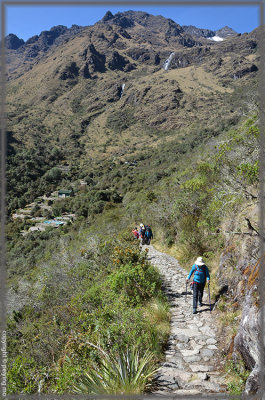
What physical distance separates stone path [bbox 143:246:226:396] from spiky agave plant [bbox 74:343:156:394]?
253mm

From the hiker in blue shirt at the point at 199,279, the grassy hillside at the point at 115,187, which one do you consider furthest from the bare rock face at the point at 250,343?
the hiker in blue shirt at the point at 199,279

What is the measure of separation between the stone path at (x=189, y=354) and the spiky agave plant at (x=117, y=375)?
10.0 inches

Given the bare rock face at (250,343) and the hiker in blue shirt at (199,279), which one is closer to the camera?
the bare rock face at (250,343)

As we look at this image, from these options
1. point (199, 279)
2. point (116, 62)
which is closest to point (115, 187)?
point (199, 279)

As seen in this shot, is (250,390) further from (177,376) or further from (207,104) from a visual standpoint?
(207,104)

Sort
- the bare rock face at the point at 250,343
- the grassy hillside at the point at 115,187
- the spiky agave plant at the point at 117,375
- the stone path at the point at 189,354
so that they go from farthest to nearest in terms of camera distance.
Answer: the grassy hillside at the point at 115,187, the stone path at the point at 189,354, the spiky agave plant at the point at 117,375, the bare rock face at the point at 250,343

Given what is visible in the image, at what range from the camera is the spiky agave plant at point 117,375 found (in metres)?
2.77

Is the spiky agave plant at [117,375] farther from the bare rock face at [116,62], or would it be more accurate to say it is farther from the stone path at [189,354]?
the bare rock face at [116,62]

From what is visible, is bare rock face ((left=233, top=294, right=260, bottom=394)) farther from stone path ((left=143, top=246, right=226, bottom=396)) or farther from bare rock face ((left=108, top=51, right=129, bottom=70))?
bare rock face ((left=108, top=51, right=129, bottom=70))

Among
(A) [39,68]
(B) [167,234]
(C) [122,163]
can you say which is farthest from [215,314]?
(A) [39,68]

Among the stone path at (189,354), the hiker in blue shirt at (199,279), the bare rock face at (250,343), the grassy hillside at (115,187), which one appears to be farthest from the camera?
the hiker in blue shirt at (199,279)

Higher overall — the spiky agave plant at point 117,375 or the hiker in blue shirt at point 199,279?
the hiker in blue shirt at point 199,279

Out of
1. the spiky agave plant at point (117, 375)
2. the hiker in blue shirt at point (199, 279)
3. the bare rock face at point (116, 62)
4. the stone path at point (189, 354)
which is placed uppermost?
the bare rock face at point (116, 62)

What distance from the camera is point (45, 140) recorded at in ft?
285
